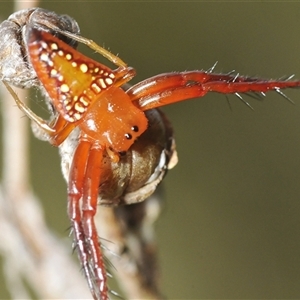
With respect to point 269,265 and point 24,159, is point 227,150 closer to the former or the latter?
point 269,265

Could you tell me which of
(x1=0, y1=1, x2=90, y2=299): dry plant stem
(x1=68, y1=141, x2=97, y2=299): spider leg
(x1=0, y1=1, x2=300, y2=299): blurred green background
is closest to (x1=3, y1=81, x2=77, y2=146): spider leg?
(x1=68, y1=141, x2=97, y2=299): spider leg

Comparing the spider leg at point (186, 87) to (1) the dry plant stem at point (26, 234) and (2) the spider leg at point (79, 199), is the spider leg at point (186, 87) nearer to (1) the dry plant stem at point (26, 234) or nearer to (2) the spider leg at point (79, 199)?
(2) the spider leg at point (79, 199)

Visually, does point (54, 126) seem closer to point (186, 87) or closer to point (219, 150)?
point (186, 87)

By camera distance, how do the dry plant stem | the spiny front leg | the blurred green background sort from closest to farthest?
the spiny front leg → the dry plant stem → the blurred green background

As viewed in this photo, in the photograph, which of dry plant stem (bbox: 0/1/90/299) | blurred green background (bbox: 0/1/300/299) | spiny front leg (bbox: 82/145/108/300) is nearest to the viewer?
spiny front leg (bbox: 82/145/108/300)

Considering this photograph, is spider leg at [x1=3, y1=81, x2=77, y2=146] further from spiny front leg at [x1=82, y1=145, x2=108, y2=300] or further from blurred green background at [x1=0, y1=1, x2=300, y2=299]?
blurred green background at [x1=0, y1=1, x2=300, y2=299]

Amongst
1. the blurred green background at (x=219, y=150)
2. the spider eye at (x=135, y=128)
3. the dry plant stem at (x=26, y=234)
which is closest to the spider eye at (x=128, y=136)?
the spider eye at (x=135, y=128)
